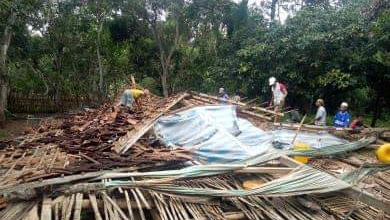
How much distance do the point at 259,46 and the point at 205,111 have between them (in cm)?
745

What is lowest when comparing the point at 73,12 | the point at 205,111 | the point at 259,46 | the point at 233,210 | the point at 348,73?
the point at 233,210

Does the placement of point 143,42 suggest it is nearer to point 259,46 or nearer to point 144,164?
point 259,46

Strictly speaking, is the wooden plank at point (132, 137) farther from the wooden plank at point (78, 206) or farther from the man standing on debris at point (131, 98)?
the man standing on debris at point (131, 98)

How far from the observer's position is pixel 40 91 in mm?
20844

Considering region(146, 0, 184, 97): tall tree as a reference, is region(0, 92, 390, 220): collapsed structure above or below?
below

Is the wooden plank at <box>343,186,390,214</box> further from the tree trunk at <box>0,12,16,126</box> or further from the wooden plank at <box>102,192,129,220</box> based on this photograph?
the tree trunk at <box>0,12,16,126</box>

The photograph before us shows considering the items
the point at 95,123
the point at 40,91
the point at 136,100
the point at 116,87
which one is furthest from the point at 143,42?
the point at 95,123

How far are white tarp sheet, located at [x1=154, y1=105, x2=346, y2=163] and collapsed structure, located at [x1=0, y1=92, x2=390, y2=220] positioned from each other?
0.04 metres

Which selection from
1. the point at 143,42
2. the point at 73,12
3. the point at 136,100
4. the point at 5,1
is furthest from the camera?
the point at 143,42

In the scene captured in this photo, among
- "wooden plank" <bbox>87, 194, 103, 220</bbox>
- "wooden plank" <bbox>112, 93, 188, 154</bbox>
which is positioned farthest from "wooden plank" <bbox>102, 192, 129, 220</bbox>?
"wooden plank" <bbox>112, 93, 188, 154</bbox>

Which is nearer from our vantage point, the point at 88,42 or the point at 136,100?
the point at 136,100

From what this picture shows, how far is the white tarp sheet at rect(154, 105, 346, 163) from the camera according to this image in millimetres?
6336

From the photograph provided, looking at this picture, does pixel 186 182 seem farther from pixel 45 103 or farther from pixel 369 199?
pixel 45 103

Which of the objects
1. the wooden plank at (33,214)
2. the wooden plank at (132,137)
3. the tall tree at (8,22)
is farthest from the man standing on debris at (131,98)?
the wooden plank at (33,214)
